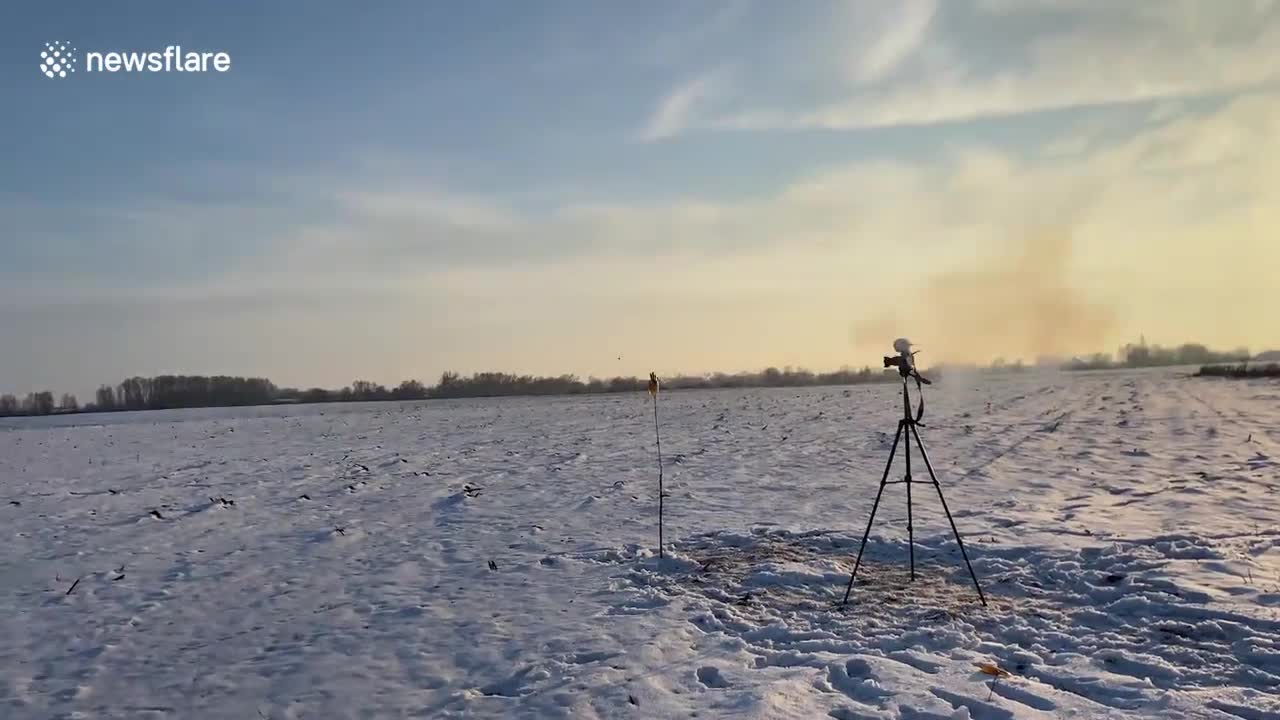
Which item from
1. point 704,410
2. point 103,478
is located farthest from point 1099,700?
point 704,410

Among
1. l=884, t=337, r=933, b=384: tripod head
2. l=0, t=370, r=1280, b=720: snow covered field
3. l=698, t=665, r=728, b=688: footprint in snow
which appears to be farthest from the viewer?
l=884, t=337, r=933, b=384: tripod head

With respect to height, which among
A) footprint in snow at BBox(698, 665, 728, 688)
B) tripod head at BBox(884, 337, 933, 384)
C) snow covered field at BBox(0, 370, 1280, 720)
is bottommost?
footprint in snow at BBox(698, 665, 728, 688)

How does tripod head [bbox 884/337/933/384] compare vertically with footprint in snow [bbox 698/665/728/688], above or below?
above

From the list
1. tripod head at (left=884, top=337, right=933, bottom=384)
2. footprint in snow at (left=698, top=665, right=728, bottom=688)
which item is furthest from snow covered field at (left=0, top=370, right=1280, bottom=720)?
tripod head at (left=884, top=337, right=933, bottom=384)

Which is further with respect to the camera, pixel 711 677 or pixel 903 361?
pixel 903 361

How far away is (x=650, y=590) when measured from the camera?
940cm

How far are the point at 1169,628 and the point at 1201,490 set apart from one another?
7.77 meters

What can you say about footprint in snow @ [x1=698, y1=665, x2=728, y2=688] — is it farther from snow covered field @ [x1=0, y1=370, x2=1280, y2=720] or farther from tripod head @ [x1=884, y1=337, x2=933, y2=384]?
tripod head @ [x1=884, y1=337, x2=933, y2=384]

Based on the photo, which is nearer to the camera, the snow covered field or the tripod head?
the snow covered field

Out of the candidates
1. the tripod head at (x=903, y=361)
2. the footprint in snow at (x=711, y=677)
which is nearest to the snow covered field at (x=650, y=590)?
the footprint in snow at (x=711, y=677)

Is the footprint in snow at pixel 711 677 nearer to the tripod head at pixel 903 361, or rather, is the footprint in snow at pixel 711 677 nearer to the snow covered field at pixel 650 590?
the snow covered field at pixel 650 590

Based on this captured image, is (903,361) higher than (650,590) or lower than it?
higher

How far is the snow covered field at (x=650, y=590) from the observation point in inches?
254

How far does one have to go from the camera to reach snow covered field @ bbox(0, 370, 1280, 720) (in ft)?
21.1
